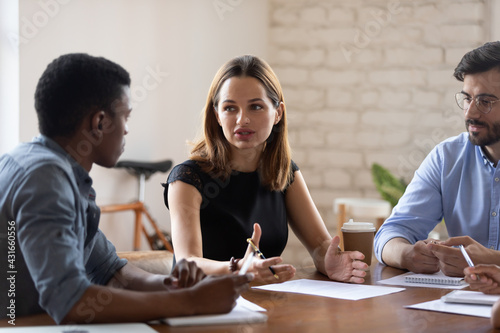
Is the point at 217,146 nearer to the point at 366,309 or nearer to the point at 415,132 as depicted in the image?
the point at 366,309

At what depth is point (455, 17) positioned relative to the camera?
4.43 meters

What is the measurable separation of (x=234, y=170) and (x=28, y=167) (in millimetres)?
990

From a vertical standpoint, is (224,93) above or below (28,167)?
above

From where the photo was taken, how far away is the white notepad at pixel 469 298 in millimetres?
1318

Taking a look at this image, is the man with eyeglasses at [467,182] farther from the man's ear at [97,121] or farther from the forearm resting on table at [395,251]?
the man's ear at [97,121]

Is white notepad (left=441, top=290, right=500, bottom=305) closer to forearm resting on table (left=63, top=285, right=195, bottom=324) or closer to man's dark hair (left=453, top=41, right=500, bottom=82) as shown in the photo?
forearm resting on table (left=63, top=285, right=195, bottom=324)

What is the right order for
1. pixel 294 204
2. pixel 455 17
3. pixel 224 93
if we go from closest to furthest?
pixel 224 93 → pixel 294 204 → pixel 455 17

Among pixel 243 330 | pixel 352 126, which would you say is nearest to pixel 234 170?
pixel 243 330

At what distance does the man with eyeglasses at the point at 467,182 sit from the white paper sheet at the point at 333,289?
1.14 ft

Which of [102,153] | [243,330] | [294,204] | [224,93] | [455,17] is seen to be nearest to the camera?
[243,330]

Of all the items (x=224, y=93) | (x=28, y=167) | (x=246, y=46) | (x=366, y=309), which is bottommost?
(x=366, y=309)

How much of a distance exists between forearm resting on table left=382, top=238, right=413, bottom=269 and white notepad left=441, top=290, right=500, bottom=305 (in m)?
0.45

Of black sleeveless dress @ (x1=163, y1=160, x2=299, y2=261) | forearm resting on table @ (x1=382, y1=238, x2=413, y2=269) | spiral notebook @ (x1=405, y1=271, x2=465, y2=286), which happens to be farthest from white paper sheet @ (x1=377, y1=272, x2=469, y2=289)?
black sleeveless dress @ (x1=163, y1=160, x2=299, y2=261)

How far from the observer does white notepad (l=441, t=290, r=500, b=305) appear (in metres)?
1.32
